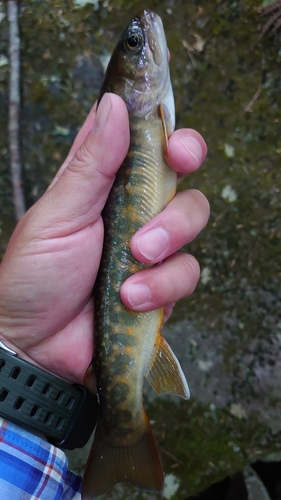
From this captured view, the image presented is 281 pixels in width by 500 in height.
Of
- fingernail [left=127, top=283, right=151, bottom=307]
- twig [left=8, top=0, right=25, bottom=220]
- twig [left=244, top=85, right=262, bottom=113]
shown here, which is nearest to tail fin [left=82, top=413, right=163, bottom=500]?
fingernail [left=127, top=283, right=151, bottom=307]

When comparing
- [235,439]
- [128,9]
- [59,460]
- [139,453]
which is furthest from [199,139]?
[235,439]

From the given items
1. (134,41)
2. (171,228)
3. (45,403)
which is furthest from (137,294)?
(134,41)

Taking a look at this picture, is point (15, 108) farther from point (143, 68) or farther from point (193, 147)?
point (193, 147)

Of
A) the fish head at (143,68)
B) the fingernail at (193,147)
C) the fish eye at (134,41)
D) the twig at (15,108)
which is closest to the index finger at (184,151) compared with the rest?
the fingernail at (193,147)

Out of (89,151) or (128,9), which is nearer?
(89,151)

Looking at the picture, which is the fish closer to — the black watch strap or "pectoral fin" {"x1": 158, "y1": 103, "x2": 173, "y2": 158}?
"pectoral fin" {"x1": 158, "y1": 103, "x2": 173, "y2": 158}

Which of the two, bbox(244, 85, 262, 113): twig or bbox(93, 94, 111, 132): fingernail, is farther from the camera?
bbox(244, 85, 262, 113): twig

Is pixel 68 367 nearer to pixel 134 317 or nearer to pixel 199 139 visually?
pixel 134 317

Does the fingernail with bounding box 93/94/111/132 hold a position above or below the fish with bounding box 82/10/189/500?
above
